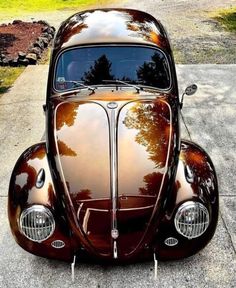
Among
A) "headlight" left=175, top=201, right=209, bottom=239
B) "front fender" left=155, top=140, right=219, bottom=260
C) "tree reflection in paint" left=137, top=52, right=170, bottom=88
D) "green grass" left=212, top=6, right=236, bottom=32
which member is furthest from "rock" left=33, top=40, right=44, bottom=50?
"headlight" left=175, top=201, right=209, bottom=239

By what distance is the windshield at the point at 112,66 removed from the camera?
536 cm

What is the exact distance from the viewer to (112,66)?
5375mm

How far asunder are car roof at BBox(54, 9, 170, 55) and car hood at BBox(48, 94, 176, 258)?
929 mm

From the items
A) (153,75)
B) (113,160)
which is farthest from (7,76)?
(113,160)

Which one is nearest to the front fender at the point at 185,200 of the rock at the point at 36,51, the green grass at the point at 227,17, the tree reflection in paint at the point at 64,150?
the tree reflection in paint at the point at 64,150

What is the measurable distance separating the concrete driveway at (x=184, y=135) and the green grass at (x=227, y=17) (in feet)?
15.4

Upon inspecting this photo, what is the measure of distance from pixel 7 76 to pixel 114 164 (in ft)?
22.6

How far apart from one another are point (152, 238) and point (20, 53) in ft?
28.8

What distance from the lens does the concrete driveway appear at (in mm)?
4285

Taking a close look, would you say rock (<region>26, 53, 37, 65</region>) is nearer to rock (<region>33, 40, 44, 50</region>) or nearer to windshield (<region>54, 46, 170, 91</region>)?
rock (<region>33, 40, 44, 50</region>)

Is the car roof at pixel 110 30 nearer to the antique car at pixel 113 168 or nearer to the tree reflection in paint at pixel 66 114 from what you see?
the antique car at pixel 113 168

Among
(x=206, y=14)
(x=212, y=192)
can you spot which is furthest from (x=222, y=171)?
(x=206, y=14)

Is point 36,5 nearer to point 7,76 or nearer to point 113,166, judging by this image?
point 7,76

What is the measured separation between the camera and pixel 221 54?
1187cm
